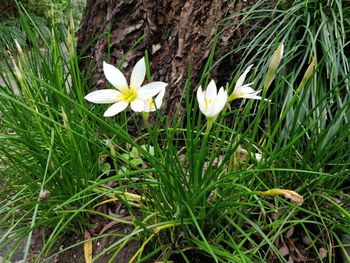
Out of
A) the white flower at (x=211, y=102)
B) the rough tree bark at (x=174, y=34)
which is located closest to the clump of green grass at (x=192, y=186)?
the white flower at (x=211, y=102)

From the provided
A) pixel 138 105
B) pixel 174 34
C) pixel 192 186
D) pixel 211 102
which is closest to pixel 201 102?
pixel 211 102

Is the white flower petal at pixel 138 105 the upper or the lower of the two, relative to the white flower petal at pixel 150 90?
lower

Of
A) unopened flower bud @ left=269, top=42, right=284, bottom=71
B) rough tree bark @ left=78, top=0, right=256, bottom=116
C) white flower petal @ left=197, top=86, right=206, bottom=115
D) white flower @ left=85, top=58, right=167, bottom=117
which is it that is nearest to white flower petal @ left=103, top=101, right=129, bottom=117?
white flower @ left=85, top=58, right=167, bottom=117

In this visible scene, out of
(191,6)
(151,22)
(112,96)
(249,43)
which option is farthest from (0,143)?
(249,43)

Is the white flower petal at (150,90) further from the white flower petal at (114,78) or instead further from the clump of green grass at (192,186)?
the clump of green grass at (192,186)

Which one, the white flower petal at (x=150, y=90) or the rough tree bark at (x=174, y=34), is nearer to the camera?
the white flower petal at (x=150, y=90)

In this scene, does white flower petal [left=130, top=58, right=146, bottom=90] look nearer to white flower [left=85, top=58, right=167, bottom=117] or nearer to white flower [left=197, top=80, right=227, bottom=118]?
white flower [left=85, top=58, right=167, bottom=117]

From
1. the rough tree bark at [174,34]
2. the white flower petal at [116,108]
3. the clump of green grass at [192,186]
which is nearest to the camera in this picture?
the white flower petal at [116,108]
